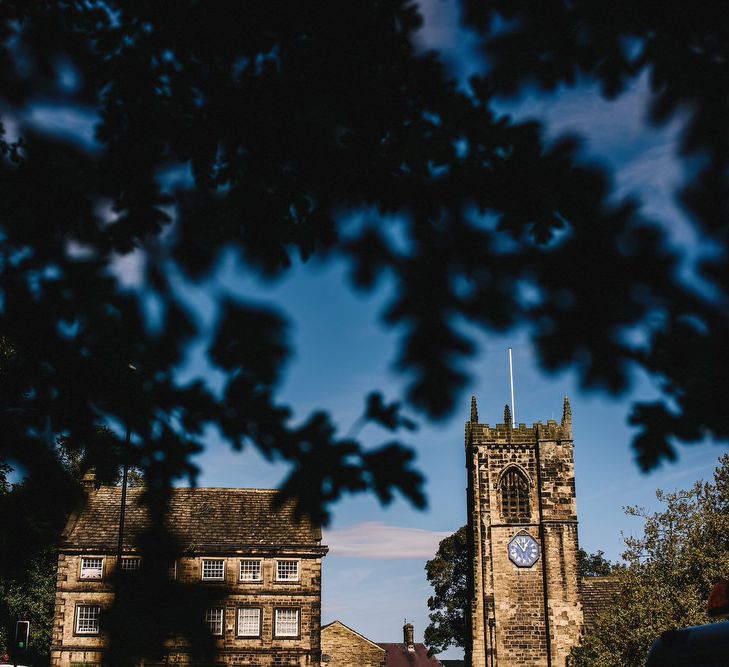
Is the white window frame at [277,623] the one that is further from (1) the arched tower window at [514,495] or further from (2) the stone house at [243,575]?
(1) the arched tower window at [514,495]

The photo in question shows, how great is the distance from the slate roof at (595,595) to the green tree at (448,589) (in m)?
14.1

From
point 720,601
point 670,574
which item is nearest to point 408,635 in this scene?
point 670,574

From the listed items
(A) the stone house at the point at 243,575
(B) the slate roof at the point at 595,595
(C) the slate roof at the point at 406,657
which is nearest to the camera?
(A) the stone house at the point at 243,575

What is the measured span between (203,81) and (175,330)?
132 cm

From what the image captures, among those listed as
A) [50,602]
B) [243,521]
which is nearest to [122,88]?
[243,521]

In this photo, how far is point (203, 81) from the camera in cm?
391

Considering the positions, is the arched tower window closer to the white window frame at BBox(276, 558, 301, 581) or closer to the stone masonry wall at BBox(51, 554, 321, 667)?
the stone masonry wall at BBox(51, 554, 321, 667)

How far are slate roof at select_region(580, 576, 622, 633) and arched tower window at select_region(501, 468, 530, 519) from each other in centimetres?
453

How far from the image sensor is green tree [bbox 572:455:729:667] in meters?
22.7

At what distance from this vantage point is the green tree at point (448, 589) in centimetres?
5138

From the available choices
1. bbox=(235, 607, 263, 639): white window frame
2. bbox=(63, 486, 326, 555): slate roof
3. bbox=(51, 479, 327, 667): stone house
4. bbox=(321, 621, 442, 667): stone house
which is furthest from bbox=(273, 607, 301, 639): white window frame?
bbox=(321, 621, 442, 667): stone house

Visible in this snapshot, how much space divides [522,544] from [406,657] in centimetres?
2954

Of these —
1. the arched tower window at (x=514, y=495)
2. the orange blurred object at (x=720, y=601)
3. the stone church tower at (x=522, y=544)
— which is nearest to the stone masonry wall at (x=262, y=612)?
the stone church tower at (x=522, y=544)

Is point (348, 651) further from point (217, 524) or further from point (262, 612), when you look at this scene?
point (217, 524)
